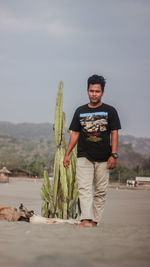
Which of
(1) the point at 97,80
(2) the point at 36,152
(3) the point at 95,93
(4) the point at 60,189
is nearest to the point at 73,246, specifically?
(3) the point at 95,93

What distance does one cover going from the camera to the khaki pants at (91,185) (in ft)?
16.3

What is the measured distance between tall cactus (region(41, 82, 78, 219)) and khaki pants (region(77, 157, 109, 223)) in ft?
3.95

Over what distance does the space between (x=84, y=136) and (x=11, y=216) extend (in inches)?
62.8

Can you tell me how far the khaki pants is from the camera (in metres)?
4.97

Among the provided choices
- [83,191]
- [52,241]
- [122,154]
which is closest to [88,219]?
[83,191]

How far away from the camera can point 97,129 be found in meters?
4.94

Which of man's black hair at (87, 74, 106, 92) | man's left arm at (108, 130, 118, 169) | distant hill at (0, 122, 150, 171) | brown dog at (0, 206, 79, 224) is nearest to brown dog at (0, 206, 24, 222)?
brown dog at (0, 206, 79, 224)

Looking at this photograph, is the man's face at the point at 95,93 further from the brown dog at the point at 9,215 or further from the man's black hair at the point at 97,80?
the brown dog at the point at 9,215

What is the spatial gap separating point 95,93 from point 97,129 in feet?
1.43

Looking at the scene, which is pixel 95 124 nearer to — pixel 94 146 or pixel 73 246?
pixel 94 146

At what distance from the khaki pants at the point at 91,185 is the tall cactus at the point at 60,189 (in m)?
1.21

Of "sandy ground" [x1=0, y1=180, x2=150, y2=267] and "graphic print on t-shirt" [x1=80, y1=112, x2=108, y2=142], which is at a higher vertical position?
"graphic print on t-shirt" [x1=80, y1=112, x2=108, y2=142]

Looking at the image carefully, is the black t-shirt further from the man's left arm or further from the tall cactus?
the tall cactus

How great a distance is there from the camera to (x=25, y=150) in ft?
356
